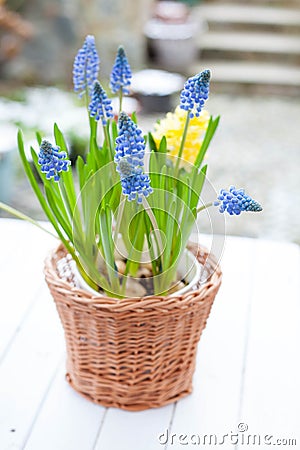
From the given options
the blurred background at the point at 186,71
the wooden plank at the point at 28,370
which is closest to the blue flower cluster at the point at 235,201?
the wooden plank at the point at 28,370

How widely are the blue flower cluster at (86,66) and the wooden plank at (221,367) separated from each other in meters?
0.63

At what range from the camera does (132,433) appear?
1355mm

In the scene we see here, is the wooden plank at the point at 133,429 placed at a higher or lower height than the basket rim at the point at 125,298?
lower

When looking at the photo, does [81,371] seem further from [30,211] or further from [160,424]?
[30,211]

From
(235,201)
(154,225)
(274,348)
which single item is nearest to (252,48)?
(274,348)

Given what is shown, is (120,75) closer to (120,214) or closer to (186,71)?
(120,214)

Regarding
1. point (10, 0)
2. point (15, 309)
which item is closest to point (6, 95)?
point (10, 0)

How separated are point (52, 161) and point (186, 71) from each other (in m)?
3.89

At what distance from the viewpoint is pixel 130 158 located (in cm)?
115

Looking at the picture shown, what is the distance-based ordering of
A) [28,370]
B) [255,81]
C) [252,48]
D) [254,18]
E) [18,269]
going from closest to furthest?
[28,370] < [18,269] < [255,81] < [252,48] < [254,18]

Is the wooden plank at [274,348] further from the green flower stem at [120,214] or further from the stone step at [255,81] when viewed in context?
the stone step at [255,81]

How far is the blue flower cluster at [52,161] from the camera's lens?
1162 millimetres

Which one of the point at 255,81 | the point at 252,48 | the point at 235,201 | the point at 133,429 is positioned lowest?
the point at 133,429

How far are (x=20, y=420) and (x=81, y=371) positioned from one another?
0.49 feet
